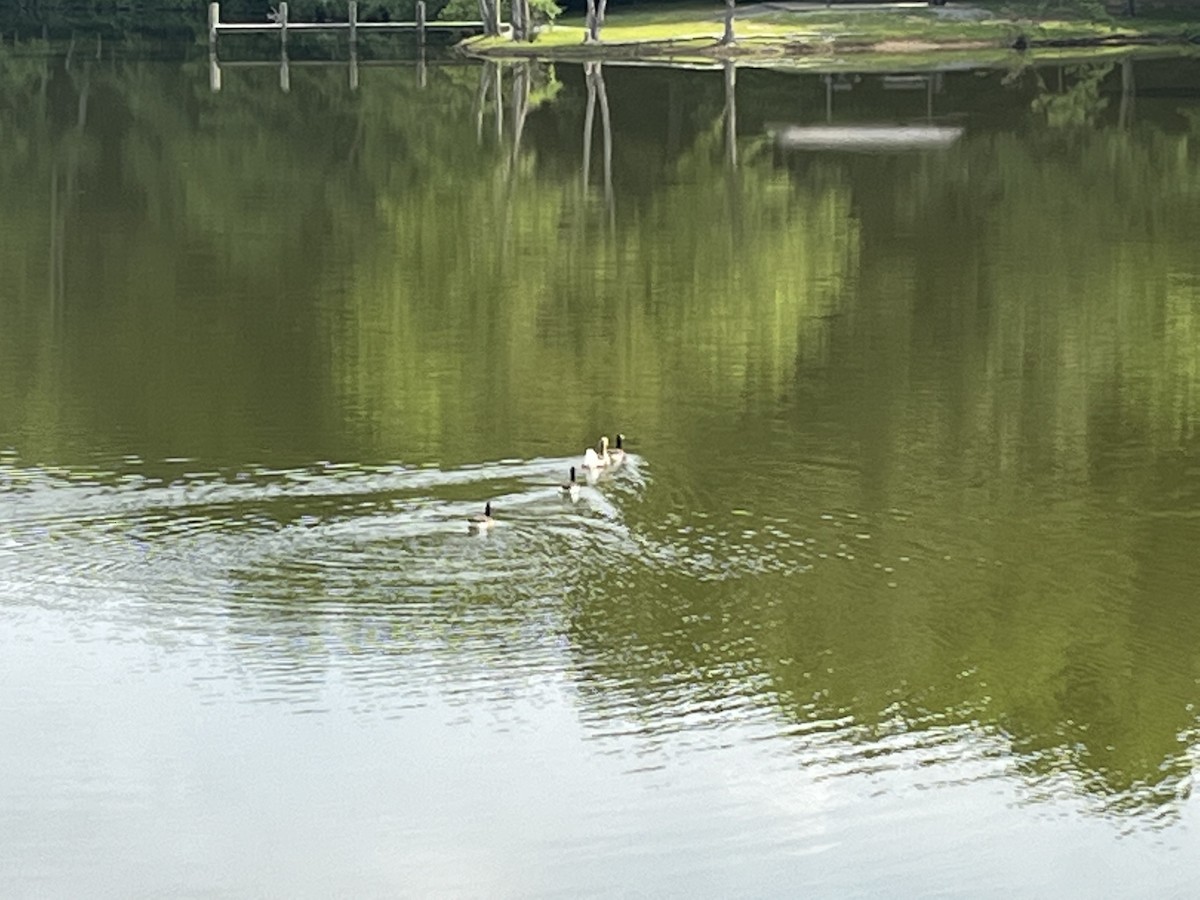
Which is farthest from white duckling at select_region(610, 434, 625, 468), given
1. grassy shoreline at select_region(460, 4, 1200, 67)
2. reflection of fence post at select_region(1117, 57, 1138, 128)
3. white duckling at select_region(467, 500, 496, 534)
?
grassy shoreline at select_region(460, 4, 1200, 67)

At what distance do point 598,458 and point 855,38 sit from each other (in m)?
64.4

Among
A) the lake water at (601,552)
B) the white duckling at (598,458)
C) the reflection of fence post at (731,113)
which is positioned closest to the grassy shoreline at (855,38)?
the reflection of fence post at (731,113)

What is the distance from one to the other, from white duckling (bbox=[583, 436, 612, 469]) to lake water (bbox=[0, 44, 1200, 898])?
319 millimetres

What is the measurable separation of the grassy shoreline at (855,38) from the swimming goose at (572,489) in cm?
6084

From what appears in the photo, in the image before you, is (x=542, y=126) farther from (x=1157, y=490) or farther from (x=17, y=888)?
(x=17, y=888)

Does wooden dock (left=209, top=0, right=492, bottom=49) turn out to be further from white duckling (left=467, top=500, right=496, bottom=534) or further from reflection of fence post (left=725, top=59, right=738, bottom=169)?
white duckling (left=467, top=500, right=496, bottom=534)

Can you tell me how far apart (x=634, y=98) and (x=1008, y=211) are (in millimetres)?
25530

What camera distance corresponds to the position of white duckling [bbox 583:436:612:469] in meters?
25.6

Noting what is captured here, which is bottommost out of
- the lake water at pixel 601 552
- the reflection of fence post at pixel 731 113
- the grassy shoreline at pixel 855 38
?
the lake water at pixel 601 552

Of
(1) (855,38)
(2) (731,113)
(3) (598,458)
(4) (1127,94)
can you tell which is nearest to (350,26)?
(1) (855,38)

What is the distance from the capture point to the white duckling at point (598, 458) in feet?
83.9

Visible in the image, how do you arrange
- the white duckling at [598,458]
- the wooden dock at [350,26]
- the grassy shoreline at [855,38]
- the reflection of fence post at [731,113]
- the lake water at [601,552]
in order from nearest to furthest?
the lake water at [601,552] < the white duckling at [598,458] < the reflection of fence post at [731,113] < the grassy shoreline at [855,38] < the wooden dock at [350,26]

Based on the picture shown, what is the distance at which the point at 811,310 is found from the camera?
124 feet

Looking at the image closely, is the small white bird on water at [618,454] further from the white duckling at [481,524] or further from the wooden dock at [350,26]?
the wooden dock at [350,26]
